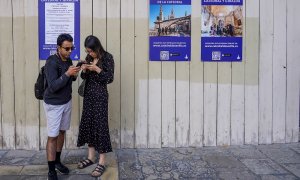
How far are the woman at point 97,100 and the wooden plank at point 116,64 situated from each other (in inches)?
37.2

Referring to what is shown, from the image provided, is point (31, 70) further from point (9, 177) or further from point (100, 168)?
point (100, 168)

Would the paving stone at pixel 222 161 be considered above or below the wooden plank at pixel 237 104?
below

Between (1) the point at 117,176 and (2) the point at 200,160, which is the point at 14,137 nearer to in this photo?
(1) the point at 117,176

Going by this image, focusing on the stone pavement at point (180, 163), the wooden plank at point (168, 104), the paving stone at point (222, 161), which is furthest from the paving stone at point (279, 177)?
the wooden plank at point (168, 104)

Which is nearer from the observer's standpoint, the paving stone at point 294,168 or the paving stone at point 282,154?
the paving stone at point 294,168

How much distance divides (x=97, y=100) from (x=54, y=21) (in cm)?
160

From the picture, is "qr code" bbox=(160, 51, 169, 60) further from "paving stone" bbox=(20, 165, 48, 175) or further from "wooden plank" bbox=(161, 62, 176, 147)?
"paving stone" bbox=(20, 165, 48, 175)

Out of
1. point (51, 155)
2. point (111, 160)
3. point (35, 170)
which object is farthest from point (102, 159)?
point (35, 170)

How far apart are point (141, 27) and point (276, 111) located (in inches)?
99.1

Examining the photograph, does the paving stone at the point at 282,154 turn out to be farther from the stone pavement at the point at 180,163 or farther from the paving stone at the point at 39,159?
the paving stone at the point at 39,159

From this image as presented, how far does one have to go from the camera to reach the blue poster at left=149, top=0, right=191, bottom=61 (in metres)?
6.55

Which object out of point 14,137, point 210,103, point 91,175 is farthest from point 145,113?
point 14,137

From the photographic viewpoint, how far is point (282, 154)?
6473 millimetres

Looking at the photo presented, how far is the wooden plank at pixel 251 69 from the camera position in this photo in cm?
675
